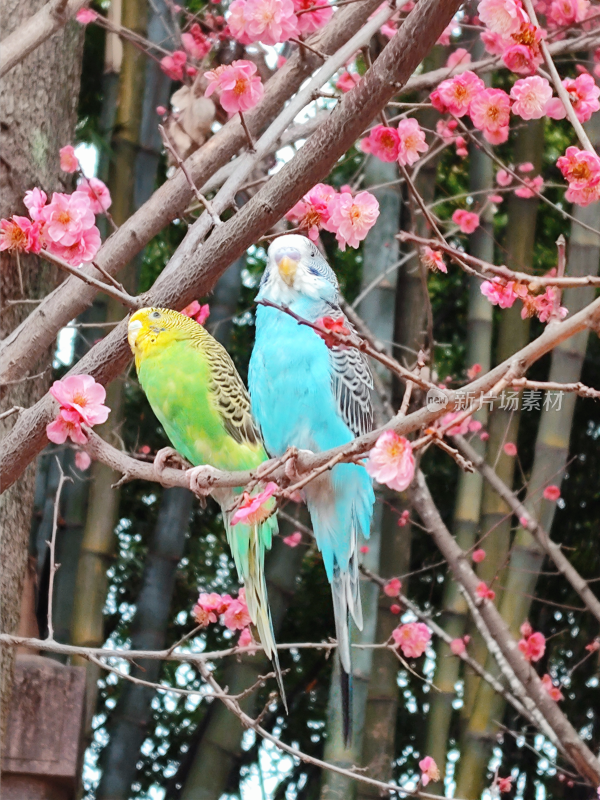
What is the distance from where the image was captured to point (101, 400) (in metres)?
1.10

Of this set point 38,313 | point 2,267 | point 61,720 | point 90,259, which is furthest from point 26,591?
point 90,259

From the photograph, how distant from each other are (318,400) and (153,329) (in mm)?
279

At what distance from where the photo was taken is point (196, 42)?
235 centimetres

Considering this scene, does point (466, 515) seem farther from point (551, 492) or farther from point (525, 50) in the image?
point (525, 50)

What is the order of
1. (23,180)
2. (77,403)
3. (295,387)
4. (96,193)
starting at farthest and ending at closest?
(23,180) < (96,193) < (295,387) < (77,403)

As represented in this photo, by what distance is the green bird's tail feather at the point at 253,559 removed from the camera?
4.83 feet

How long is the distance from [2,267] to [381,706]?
5.11ft

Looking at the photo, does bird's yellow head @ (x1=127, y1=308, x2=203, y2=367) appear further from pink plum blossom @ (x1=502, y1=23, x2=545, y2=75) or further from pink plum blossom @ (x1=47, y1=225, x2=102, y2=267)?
pink plum blossom @ (x1=502, y1=23, x2=545, y2=75)

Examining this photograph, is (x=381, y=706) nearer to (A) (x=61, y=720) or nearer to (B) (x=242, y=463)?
(A) (x=61, y=720)

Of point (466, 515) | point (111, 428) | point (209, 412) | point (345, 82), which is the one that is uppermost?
point (345, 82)

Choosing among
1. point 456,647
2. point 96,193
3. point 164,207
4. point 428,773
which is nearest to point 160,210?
point 164,207

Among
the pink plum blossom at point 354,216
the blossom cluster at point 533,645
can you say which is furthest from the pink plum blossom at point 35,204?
the blossom cluster at point 533,645

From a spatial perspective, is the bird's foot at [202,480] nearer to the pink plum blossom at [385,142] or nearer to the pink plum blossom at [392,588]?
the pink plum blossom at [385,142]

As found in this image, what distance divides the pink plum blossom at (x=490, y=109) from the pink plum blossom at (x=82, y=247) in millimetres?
621
